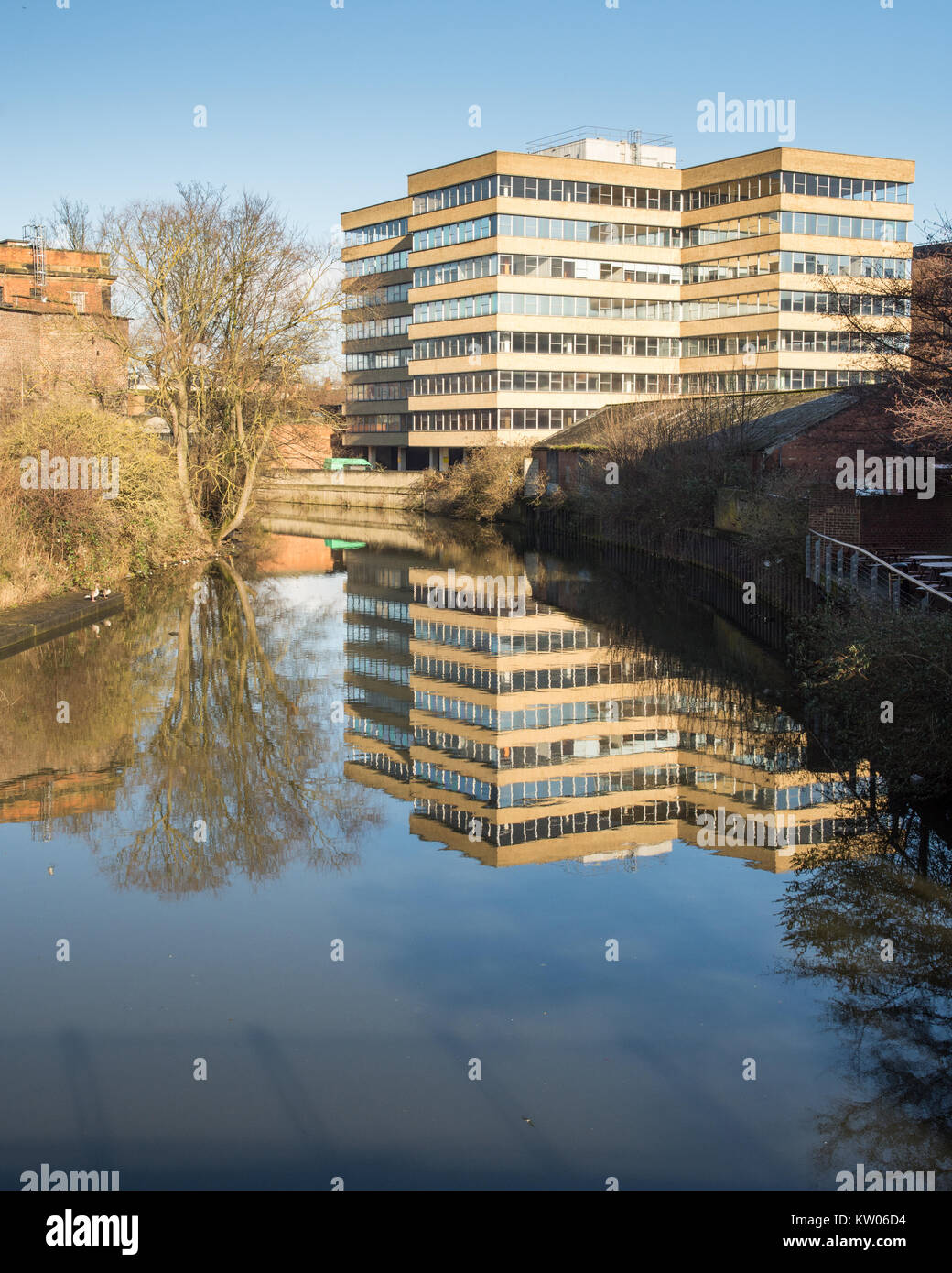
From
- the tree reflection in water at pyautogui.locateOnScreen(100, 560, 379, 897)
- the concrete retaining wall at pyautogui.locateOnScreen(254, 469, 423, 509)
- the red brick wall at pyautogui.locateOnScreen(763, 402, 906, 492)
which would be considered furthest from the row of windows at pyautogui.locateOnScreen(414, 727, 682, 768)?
the concrete retaining wall at pyautogui.locateOnScreen(254, 469, 423, 509)

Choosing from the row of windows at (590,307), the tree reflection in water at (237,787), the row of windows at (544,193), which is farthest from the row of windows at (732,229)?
the tree reflection in water at (237,787)

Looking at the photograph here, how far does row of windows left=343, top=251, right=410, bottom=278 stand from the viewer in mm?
91213

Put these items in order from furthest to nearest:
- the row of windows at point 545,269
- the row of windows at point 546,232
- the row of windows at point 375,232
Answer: the row of windows at point 375,232 < the row of windows at point 545,269 < the row of windows at point 546,232

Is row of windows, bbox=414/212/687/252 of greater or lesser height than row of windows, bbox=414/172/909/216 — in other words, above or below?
below

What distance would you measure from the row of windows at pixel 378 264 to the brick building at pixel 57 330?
3545 centimetres

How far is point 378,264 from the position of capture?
93500 mm

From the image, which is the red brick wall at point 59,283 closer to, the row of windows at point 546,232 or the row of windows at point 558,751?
the row of windows at point 546,232

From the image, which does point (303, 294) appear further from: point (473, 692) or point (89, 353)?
point (473, 692)

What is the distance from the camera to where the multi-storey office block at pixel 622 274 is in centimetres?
7481

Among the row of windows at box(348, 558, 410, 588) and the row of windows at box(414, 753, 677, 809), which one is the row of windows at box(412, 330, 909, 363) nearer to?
the row of windows at box(348, 558, 410, 588)

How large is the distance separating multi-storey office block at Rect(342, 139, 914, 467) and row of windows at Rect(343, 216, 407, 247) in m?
8.62

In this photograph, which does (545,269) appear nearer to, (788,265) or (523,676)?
(788,265)

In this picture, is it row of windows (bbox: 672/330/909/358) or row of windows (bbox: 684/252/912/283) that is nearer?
row of windows (bbox: 684/252/912/283)

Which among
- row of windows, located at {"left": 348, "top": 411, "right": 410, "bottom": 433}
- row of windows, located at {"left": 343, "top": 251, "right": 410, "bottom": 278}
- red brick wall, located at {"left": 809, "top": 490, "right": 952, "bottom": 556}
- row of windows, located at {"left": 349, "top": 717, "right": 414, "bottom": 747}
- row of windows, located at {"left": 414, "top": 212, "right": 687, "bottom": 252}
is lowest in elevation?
row of windows, located at {"left": 349, "top": 717, "right": 414, "bottom": 747}
